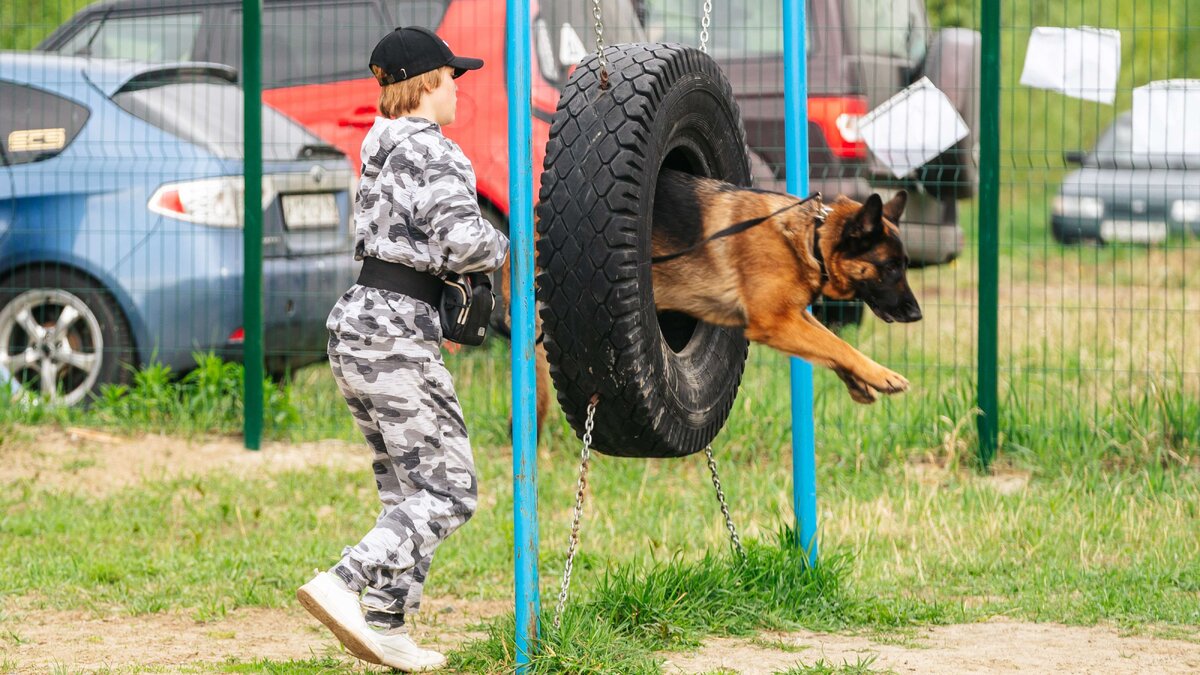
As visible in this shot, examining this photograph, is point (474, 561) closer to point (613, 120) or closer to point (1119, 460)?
point (613, 120)

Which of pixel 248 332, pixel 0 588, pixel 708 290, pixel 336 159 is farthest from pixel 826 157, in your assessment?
pixel 0 588

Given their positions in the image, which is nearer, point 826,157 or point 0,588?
point 0,588

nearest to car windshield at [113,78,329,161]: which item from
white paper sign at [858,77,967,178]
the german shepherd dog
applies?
white paper sign at [858,77,967,178]

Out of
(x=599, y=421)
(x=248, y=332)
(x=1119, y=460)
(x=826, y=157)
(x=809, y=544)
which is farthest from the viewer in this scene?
(x=826, y=157)

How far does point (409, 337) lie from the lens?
3.92 meters

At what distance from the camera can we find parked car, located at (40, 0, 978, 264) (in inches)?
314

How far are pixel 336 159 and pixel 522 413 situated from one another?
14.0 feet

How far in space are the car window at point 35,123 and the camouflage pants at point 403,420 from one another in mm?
4358

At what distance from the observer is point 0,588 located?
5383 millimetres

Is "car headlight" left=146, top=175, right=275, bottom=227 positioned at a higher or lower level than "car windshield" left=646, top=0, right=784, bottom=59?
lower

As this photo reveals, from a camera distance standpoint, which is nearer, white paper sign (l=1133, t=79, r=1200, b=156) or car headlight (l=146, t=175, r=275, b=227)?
white paper sign (l=1133, t=79, r=1200, b=156)

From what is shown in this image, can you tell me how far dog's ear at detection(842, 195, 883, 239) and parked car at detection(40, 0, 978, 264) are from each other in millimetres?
3456

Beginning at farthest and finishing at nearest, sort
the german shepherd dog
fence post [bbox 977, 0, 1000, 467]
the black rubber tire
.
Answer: fence post [bbox 977, 0, 1000, 467] → the german shepherd dog → the black rubber tire

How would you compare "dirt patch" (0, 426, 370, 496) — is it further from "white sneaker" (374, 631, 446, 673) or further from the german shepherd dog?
the german shepherd dog
